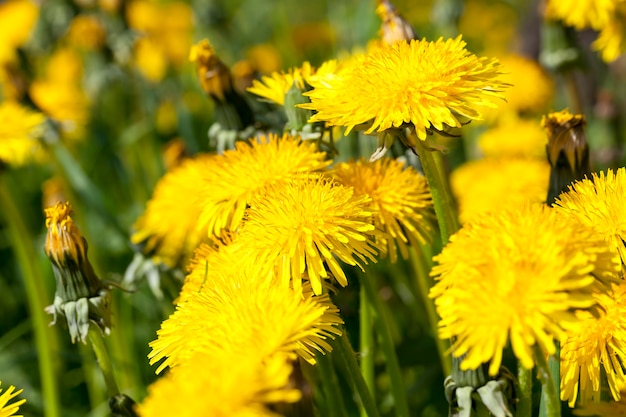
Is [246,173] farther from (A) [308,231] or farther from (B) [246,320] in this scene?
(B) [246,320]

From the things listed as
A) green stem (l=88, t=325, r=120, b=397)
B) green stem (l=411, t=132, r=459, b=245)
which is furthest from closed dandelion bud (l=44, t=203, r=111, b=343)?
green stem (l=411, t=132, r=459, b=245)

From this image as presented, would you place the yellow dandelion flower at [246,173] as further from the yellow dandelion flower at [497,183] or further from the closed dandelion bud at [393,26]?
the yellow dandelion flower at [497,183]

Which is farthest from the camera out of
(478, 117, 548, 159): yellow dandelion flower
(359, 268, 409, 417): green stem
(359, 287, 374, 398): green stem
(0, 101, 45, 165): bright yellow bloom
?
(478, 117, 548, 159): yellow dandelion flower

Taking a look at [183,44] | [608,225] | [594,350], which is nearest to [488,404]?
[594,350]

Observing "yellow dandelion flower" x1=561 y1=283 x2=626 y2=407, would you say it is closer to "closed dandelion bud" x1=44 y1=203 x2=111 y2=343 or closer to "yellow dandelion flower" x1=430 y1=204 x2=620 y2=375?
"yellow dandelion flower" x1=430 y1=204 x2=620 y2=375

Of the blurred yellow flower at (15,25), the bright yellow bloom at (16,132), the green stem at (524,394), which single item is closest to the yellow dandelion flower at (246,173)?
the green stem at (524,394)

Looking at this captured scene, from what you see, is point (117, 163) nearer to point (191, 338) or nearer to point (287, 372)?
point (191, 338)
